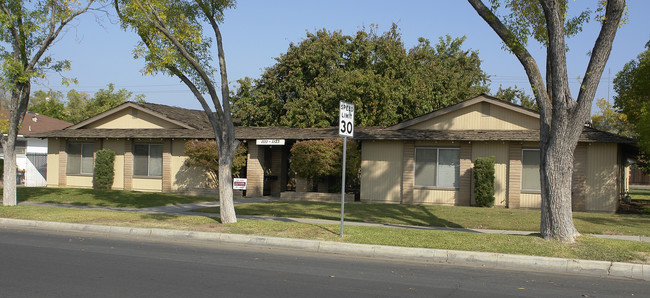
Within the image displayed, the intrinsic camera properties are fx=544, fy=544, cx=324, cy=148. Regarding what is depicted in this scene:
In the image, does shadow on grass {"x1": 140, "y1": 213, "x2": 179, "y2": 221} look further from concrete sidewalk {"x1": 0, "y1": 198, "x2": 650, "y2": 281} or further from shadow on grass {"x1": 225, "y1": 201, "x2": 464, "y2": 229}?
shadow on grass {"x1": 225, "y1": 201, "x2": 464, "y2": 229}

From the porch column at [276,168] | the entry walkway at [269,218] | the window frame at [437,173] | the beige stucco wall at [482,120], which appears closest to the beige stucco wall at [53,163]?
the entry walkway at [269,218]

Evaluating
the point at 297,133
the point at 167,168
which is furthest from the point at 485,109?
the point at 167,168

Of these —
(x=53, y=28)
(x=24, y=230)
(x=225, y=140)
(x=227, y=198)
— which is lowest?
(x=24, y=230)

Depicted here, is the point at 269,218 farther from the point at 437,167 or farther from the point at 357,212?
the point at 437,167

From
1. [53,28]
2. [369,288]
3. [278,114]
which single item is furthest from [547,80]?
[278,114]

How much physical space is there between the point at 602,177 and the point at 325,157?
10097 millimetres

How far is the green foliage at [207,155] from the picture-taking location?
23.4 metres

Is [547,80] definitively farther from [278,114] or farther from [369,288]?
[278,114]

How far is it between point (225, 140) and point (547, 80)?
779 cm

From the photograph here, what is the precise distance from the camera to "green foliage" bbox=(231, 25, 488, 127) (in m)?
29.5

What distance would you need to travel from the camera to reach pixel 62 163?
90.3 ft

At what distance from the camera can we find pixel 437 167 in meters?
21.2

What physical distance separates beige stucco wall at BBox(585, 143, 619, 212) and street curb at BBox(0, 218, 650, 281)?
1053cm

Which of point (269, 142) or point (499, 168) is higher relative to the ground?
point (269, 142)
